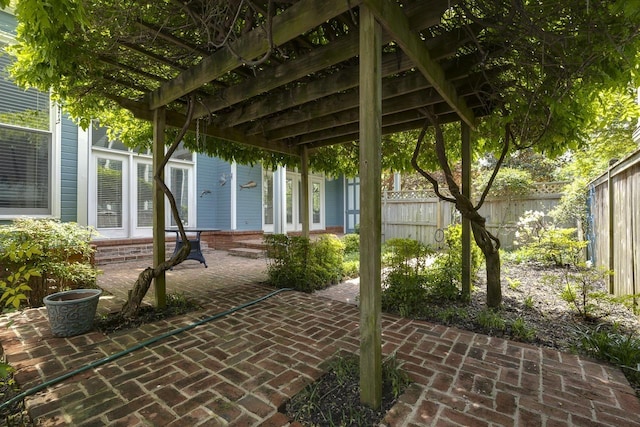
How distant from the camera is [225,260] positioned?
739 centimetres

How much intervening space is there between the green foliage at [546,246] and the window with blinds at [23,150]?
982cm

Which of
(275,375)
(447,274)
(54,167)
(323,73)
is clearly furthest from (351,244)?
(54,167)

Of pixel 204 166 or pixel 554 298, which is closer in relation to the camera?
A: pixel 554 298

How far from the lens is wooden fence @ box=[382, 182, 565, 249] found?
764 centimetres

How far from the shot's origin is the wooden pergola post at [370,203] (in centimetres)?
179

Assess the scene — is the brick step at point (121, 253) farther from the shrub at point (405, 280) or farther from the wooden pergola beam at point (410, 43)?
the wooden pergola beam at point (410, 43)

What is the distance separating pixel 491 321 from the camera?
3.09 m

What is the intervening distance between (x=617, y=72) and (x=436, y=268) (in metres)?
2.63

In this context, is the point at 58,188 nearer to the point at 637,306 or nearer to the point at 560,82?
the point at 560,82

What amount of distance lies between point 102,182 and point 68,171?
0.70 m

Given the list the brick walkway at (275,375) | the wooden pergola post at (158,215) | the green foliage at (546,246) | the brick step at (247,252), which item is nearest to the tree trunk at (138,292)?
the wooden pergola post at (158,215)

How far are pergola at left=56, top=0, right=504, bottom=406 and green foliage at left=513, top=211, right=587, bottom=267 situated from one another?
2906 millimetres

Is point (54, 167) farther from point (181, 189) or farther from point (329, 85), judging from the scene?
point (329, 85)

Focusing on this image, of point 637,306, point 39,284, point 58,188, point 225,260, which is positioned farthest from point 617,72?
point 58,188
